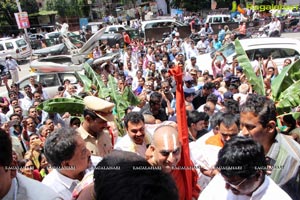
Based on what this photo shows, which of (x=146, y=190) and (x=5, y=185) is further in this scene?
(x=5, y=185)

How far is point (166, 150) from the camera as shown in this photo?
273 centimetres

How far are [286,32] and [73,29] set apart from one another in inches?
1002

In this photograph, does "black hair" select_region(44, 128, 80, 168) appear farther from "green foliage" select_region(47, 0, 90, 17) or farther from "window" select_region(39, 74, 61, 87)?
"green foliage" select_region(47, 0, 90, 17)

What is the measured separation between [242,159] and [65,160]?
1398 mm

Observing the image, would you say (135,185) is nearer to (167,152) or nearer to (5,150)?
(5,150)

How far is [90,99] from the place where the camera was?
13.0 ft

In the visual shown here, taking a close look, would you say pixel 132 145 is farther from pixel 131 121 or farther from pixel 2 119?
pixel 2 119

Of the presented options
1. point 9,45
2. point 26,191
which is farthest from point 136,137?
point 9,45

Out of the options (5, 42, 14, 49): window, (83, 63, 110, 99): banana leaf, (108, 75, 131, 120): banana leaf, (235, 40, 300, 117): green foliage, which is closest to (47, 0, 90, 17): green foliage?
(5, 42, 14, 49): window

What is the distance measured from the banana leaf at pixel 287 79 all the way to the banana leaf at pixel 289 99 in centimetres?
18

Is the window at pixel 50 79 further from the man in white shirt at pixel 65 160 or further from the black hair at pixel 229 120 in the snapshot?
the man in white shirt at pixel 65 160

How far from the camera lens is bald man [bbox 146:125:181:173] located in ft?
8.89

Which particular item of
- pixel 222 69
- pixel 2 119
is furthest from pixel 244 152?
pixel 222 69

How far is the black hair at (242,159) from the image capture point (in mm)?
A: 2262
